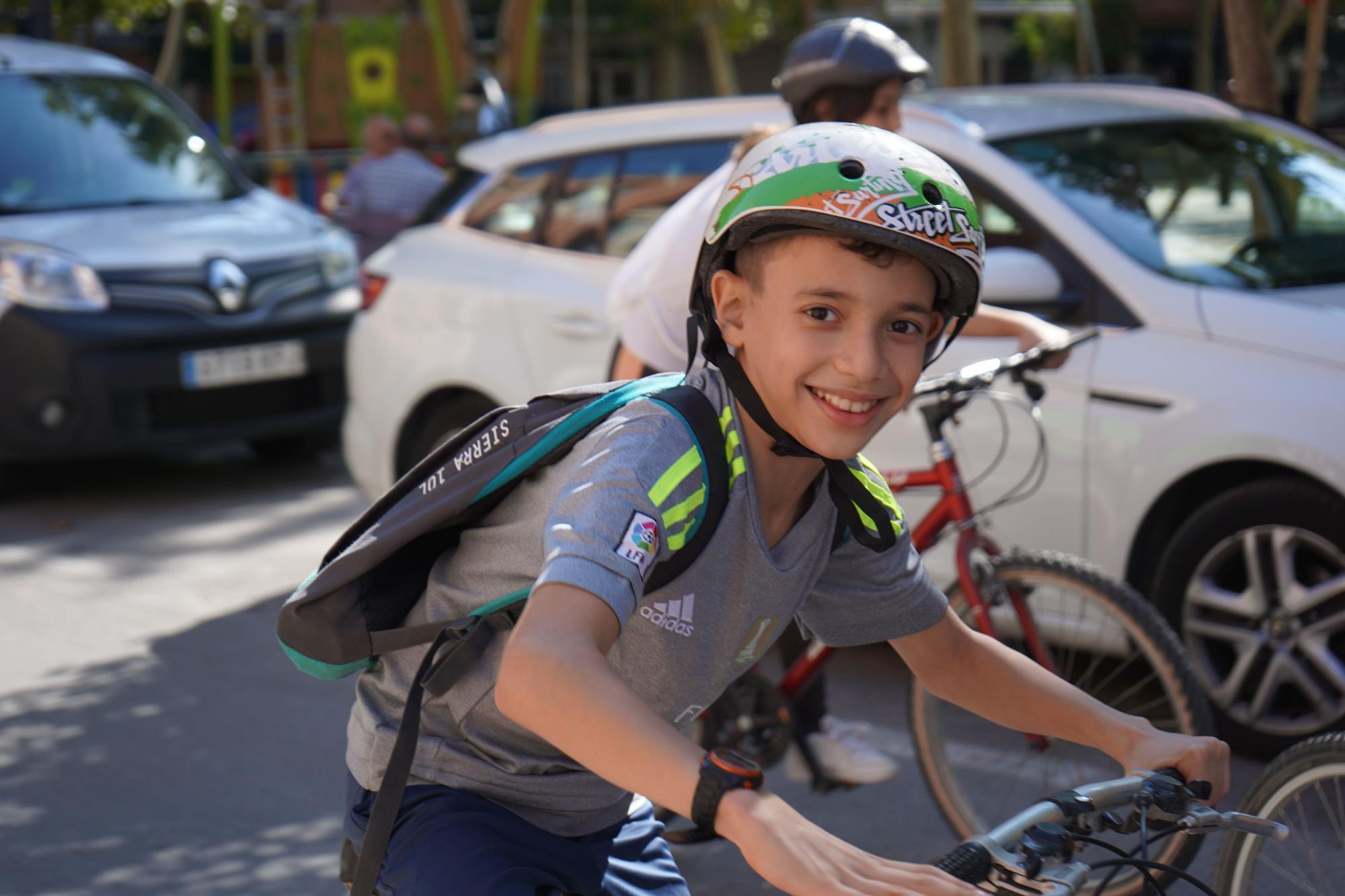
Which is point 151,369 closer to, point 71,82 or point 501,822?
point 71,82

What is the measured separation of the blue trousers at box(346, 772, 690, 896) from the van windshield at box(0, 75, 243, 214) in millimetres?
6719

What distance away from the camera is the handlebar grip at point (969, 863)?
1597 millimetres

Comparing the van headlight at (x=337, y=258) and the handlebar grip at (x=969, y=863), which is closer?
the handlebar grip at (x=969, y=863)

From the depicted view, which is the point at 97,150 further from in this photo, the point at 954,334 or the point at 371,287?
the point at 954,334

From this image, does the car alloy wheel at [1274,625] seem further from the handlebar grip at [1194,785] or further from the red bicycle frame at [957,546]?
the handlebar grip at [1194,785]

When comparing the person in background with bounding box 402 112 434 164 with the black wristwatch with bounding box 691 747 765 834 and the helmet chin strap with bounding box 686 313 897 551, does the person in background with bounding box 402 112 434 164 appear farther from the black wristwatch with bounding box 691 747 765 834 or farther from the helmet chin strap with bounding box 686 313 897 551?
the black wristwatch with bounding box 691 747 765 834

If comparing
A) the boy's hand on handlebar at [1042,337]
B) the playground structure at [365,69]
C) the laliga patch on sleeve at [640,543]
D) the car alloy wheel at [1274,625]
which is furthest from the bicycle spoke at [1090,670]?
the playground structure at [365,69]

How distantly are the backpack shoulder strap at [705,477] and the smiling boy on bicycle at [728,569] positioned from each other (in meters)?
0.02

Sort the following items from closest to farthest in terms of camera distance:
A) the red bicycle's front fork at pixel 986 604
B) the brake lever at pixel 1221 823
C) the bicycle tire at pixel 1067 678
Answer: the brake lever at pixel 1221 823, the bicycle tire at pixel 1067 678, the red bicycle's front fork at pixel 986 604

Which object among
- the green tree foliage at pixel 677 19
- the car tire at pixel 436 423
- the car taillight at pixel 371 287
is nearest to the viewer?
the car tire at pixel 436 423

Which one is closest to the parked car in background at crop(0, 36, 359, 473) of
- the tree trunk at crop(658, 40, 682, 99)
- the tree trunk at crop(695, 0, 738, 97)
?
the tree trunk at crop(695, 0, 738, 97)

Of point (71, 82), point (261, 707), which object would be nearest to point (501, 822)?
point (261, 707)

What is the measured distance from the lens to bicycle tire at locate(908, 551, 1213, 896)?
3.55 metres

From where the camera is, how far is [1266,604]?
4277mm
